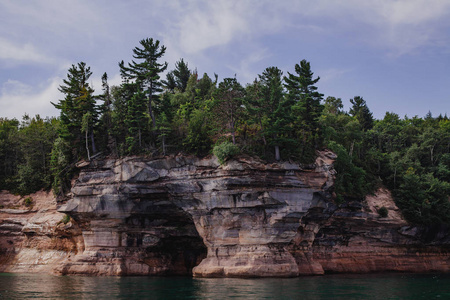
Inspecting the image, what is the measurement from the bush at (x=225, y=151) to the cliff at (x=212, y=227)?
742mm

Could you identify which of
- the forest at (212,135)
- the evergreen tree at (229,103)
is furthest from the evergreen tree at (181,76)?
the evergreen tree at (229,103)

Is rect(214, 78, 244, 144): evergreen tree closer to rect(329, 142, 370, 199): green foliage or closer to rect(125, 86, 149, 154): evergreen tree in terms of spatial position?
rect(125, 86, 149, 154): evergreen tree

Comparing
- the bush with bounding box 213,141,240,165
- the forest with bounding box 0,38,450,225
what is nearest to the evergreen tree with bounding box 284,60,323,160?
the forest with bounding box 0,38,450,225

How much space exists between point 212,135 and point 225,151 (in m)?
4.55

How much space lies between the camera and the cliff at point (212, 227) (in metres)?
38.0

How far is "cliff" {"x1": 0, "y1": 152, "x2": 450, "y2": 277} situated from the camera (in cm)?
3797

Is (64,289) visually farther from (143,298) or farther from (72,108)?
(72,108)

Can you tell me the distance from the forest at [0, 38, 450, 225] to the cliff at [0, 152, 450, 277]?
1767 millimetres

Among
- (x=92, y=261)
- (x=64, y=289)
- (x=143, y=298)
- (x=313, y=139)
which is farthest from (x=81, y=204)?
(x=313, y=139)

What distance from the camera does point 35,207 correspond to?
51.2 m

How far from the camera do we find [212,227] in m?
39.6

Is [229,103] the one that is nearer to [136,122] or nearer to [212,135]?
[212,135]

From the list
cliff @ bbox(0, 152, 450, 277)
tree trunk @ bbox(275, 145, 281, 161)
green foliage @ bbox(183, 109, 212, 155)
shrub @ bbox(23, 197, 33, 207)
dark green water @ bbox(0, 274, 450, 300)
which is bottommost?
dark green water @ bbox(0, 274, 450, 300)

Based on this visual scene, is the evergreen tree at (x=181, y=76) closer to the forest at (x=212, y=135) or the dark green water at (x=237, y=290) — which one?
the forest at (x=212, y=135)
